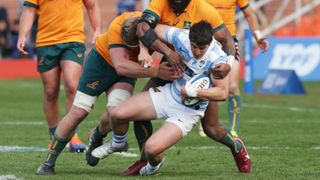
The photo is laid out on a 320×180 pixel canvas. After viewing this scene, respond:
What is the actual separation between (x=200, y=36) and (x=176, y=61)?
0.37 metres

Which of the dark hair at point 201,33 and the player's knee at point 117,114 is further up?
the dark hair at point 201,33

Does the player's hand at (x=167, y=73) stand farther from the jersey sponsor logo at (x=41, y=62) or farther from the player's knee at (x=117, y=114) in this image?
the jersey sponsor logo at (x=41, y=62)

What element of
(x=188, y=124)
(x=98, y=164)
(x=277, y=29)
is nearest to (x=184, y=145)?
(x=98, y=164)

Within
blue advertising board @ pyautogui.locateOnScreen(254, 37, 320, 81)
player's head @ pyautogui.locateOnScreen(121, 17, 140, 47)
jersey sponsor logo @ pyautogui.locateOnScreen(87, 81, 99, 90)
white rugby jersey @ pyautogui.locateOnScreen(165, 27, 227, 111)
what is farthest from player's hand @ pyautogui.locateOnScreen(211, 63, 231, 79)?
blue advertising board @ pyautogui.locateOnScreen(254, 37, 320, 81)

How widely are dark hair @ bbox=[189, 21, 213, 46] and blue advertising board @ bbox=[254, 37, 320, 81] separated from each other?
14806 mm

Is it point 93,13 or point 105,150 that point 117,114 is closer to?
point 105,150

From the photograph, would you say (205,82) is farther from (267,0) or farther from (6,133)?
(267,0)

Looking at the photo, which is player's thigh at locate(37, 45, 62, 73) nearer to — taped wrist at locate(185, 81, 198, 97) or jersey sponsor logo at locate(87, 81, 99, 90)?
jersey sponsor logo at locate(87, 81, 99, 90)

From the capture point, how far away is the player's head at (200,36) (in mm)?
8273

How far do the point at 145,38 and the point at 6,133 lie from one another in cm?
468

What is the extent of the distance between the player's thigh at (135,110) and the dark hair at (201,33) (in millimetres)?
766

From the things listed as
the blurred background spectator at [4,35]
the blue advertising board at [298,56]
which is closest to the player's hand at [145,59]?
the blue advertising board at [298,56]

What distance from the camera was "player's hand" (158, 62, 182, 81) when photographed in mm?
8586

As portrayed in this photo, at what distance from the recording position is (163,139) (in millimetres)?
8547
